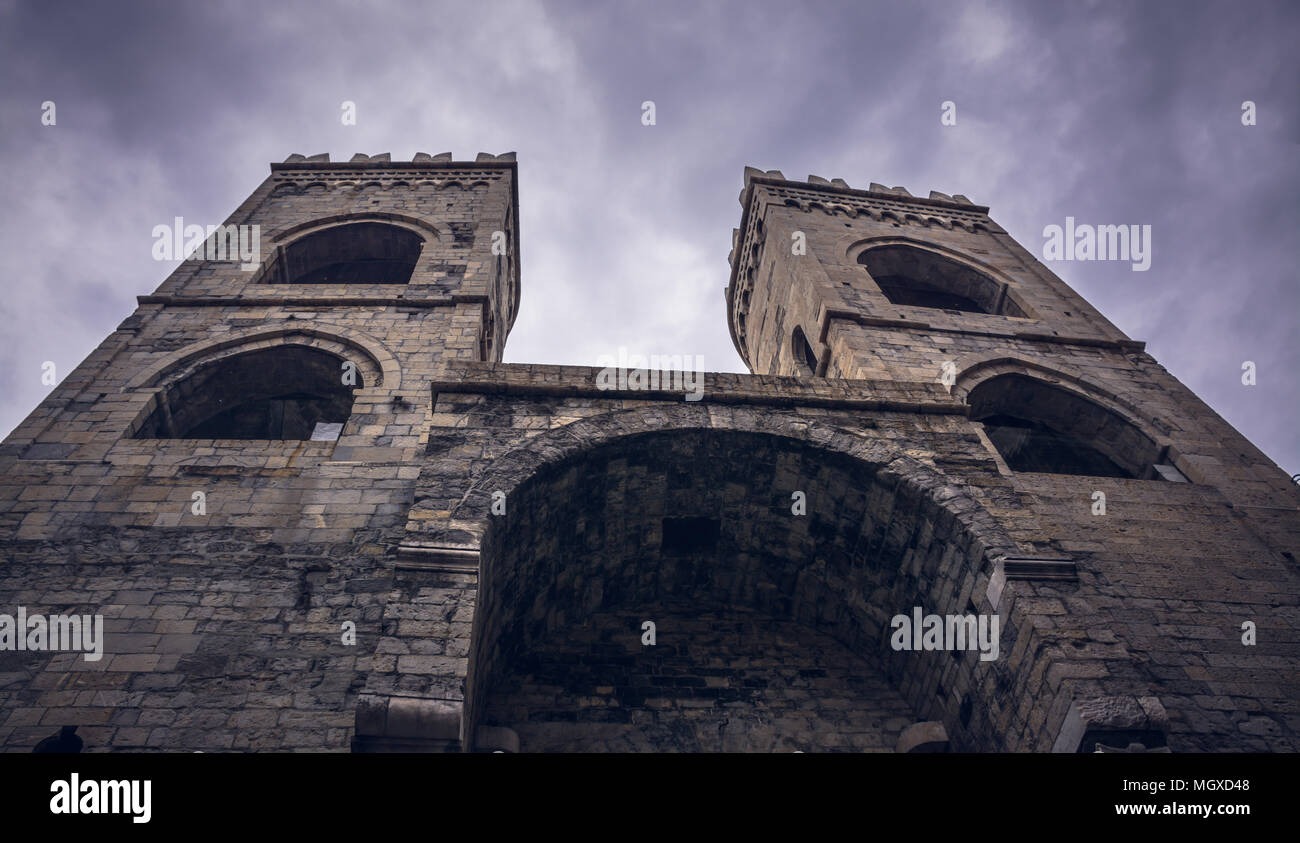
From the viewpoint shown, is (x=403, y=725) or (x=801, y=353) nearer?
(x=403, y=725)

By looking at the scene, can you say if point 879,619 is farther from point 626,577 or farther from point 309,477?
point 309,477

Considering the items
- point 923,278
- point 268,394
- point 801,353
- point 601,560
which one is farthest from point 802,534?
point 923,278

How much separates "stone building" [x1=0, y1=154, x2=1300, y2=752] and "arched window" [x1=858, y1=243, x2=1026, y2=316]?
480 centimetres

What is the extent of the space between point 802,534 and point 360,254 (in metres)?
10.4

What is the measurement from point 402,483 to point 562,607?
1916mm

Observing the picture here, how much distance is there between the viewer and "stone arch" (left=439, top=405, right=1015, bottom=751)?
5.95 m

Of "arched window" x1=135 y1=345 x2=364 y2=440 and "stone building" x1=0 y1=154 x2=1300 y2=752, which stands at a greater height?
"arched window" x1=135 y1=345 x2=364 y2=440

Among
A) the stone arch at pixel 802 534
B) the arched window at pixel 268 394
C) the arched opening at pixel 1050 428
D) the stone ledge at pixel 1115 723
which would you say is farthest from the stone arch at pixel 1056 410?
the arched window at pixel 268 394

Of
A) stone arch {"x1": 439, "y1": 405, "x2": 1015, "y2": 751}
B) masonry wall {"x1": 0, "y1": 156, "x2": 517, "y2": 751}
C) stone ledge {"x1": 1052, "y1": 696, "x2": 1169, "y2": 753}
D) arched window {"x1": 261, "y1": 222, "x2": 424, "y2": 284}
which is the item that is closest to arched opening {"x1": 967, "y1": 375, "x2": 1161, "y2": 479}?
stone arch {"x1": 439, "y1": 405, "x2": 1015, "y2": 751}

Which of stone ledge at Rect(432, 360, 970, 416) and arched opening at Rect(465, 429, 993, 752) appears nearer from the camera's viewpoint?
arched opening at Rect(465, 429, 993, 752)

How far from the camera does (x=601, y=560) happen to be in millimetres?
7277

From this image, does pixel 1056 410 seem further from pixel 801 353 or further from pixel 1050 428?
pixel 801 353

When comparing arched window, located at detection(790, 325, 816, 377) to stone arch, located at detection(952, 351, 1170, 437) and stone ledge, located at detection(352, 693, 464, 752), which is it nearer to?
stone arch, located at detection(952, 351, 1170, 437)
